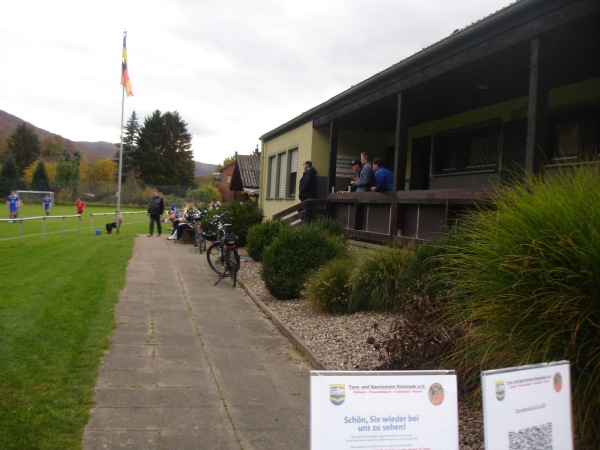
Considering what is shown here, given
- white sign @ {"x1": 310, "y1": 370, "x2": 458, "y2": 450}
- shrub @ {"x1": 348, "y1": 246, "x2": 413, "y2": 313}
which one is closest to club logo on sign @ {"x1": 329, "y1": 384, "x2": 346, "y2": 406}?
white sign @ {"x1": 310, "y1": 370, "x2": 458, "y2": 450}

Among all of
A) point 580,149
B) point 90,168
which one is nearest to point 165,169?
point 90,168

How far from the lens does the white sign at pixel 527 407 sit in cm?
231

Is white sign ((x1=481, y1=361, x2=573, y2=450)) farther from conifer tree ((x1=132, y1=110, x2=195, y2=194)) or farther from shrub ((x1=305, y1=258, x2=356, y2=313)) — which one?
conifer tree ((x1=132, y1=110, x2=195, y2=194))

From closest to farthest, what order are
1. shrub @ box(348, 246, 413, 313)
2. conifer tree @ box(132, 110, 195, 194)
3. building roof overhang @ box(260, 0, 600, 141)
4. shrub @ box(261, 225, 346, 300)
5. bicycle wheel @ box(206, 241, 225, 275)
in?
building roof overhang @ box(260, 0, 600, 141) → shrub @ box(348, 246, 413, 313) → shrub @ box(261, 225, 346, 300) → bicycle wheel @ box(206, 241, 225, 275) → conifer tree @ box(132, 110, 195, 194)

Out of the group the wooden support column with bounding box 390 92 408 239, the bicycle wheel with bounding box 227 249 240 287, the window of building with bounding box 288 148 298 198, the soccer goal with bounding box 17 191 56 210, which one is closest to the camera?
the wooden support column with bounding box 390 92 408 239

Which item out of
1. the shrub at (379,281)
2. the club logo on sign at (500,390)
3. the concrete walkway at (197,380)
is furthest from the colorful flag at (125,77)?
the club logo on sign at (500,390)

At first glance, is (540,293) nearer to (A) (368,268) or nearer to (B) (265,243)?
(A) (368,268)

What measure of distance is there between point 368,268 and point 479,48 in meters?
3.34

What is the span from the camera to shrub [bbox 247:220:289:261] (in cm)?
1296

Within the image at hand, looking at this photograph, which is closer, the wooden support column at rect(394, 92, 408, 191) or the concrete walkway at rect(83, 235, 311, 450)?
the concrete walkway at rect(83, 235, 311, 450)

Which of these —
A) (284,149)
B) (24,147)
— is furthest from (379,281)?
(24,147)

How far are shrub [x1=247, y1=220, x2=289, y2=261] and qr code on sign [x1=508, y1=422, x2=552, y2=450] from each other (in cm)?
1054

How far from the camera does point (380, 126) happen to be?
14.9m

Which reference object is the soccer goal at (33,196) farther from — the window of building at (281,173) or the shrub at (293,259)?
the shrub at (293,259)
